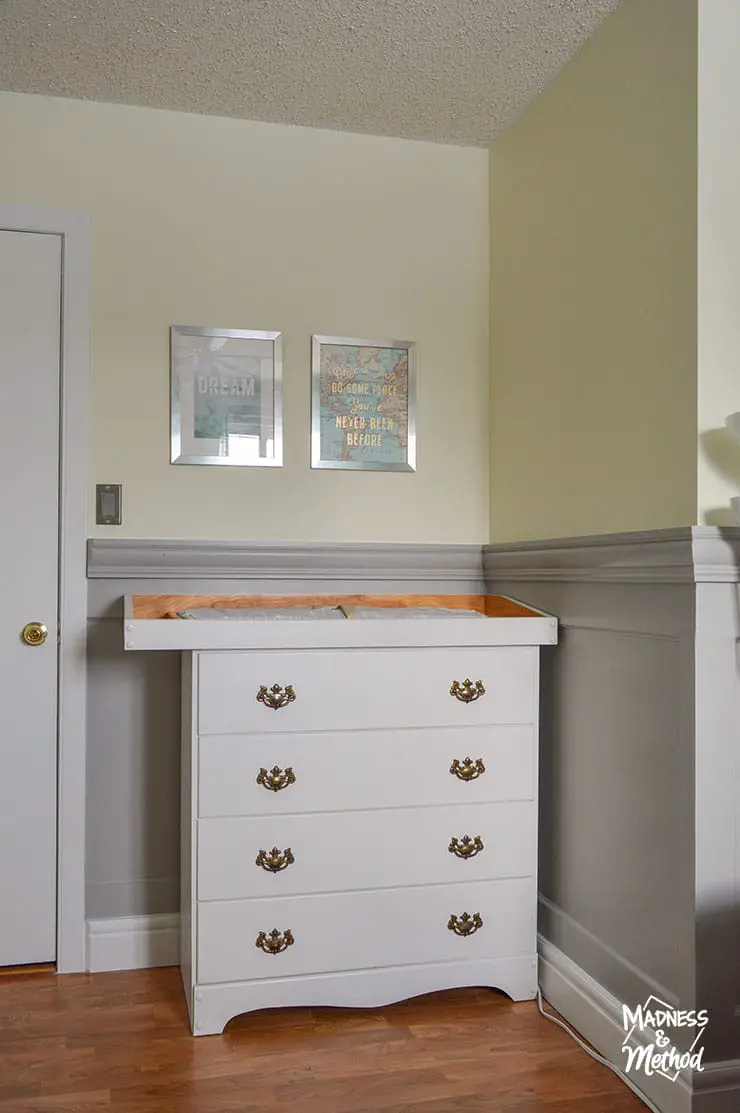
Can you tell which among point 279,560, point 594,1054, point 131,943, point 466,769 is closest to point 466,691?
point 466,769

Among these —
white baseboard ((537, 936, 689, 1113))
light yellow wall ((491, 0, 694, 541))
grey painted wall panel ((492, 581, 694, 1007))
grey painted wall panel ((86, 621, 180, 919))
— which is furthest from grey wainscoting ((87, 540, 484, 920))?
white baseboard ((537, 936, 689, 1113))

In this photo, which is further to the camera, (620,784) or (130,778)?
(130,778)

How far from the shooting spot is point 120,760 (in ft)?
9.78

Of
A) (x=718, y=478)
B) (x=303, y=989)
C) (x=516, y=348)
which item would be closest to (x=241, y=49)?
(x=516, y=348)

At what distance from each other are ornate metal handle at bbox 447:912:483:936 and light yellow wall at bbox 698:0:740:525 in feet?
4.05

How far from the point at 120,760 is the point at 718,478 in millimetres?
1897

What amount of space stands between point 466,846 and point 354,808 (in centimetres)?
33

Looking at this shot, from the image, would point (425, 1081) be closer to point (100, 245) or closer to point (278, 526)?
point (278, 526)

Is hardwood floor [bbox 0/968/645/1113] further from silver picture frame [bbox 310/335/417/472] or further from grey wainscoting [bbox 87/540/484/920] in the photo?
silver picture frame [bbox 310/335/417/472]

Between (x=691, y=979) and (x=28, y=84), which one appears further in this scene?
(x=28, y=84)

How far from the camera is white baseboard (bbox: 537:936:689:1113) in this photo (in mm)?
2096

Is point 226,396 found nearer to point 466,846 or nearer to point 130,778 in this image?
point 130,778

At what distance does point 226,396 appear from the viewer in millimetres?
3029
